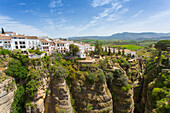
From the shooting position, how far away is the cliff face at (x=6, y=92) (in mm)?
21939

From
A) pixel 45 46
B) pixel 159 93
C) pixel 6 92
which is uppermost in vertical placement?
pixel 45 46

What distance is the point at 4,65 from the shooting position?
86.0ft

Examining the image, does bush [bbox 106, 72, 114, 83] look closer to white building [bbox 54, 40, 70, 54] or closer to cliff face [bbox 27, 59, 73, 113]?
cliff face [bbox 27, 59, 73, 113]

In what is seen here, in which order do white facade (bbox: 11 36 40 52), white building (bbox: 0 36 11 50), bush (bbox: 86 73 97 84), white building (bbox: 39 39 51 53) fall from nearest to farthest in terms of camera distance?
bush (bbox: 86 73 97 84), white building (bbox: 0 36 11 50), white facade (bbox: 11 36 40 52), white building (bbox: 39 39 51 53)

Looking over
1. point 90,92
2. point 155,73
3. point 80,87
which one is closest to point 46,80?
point 80,87

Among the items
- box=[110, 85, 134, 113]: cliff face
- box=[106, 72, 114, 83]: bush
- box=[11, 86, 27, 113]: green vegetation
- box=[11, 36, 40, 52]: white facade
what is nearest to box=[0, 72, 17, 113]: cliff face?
box=[11, 86, 27, 113]: green vegetation

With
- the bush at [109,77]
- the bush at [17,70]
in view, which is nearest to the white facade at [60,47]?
the bush at [17,70]

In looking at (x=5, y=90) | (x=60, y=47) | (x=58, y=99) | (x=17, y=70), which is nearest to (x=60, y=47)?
(x=60, y=47)

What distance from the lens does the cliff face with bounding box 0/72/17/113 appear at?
72.0 ft

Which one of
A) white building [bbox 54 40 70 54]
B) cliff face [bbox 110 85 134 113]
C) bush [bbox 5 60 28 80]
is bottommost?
cliff face [bbox 110 85 134 113]

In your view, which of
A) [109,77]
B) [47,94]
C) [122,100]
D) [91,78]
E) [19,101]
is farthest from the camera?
[109,77]

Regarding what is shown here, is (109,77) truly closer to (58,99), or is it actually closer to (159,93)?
(159,93)

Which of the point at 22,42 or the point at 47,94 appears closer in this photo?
the point at 47,94

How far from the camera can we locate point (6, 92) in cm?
2283
